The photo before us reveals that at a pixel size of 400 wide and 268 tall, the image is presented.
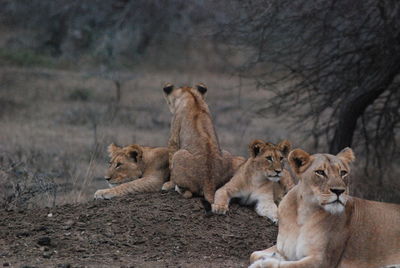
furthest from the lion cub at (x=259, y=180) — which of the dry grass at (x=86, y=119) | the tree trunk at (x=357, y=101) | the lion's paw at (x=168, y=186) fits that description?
the tree trunk at (x=357, y=101)

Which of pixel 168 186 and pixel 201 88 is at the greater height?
pixel 201 88

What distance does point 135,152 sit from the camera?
25.8ft

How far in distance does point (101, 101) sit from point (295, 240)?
12.9m

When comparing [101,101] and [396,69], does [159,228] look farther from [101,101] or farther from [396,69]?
[101,101]

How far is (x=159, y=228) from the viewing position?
6918mm

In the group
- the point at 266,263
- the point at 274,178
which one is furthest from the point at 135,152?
the point at 266,263

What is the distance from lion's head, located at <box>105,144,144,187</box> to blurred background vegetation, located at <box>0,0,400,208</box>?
0.57m

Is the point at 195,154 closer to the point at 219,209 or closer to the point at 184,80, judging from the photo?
the point at 219,209

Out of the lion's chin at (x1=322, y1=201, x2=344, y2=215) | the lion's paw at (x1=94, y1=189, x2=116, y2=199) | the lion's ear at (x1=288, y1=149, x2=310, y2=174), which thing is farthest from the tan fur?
the lion's chin at (x1=322, y1=201, x2=344, y2=215)

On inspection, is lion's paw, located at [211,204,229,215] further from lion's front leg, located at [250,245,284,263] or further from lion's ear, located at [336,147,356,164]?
lion's ear, located at [336,147,356,164]

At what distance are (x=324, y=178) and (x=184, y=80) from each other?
14.3m

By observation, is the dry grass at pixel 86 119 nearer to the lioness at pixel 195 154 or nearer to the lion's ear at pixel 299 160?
the lioness at pixel 195 154

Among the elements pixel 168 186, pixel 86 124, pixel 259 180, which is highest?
pixel 259 180

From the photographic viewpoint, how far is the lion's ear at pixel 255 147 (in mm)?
7359
